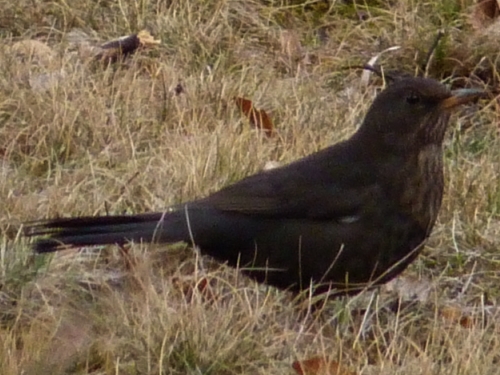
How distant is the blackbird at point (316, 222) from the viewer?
342cm

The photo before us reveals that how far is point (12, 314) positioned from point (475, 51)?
8.75 feet

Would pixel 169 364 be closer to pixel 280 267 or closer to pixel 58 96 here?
pixel 280 267

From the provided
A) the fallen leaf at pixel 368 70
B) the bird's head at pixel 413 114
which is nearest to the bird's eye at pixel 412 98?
the bird's head at pixel 413 114

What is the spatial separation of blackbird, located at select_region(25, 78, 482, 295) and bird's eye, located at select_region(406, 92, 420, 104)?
0.08 metres

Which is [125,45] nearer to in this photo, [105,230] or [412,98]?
[412,98]

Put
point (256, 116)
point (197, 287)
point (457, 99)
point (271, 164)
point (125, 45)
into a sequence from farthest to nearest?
point (125, 45)
point (256, 116)
point (271, 164)
point (457, 99)
point (197, 287)

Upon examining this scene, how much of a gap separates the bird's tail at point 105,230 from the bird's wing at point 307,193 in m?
0.14

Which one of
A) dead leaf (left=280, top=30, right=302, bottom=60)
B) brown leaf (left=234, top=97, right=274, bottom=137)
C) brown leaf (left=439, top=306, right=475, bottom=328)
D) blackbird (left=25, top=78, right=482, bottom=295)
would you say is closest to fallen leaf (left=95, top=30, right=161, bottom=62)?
dead leaf (left=280, top=30, right=302, bottom=60)

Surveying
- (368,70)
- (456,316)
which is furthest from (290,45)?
(456,316)

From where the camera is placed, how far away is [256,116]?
4719 mm

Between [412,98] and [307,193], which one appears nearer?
[307,193]

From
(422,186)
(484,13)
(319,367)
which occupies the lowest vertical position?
(319,367)

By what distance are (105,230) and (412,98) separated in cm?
95

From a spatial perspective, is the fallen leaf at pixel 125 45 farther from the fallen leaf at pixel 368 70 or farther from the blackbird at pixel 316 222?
the blackbird at pixel 316 222
